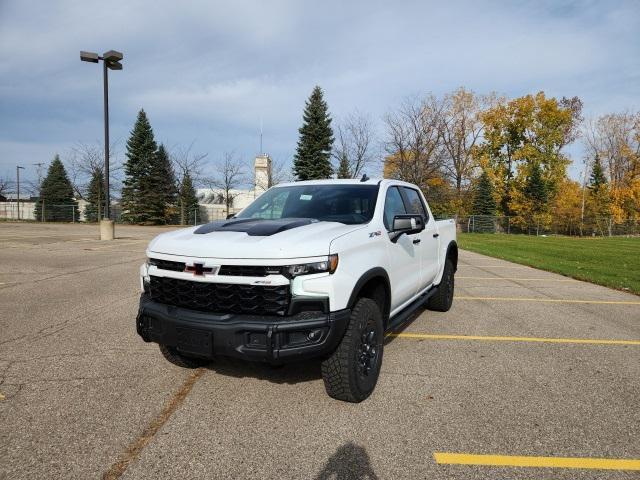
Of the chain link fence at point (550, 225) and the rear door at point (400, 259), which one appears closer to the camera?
the rear door at point (400, 259)

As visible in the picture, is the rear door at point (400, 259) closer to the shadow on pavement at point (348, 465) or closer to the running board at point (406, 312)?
the running board at point (406, 312)

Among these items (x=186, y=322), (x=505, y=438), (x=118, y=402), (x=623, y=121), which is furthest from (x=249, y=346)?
(x=623, y=121)

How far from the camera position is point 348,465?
2455 millimetres

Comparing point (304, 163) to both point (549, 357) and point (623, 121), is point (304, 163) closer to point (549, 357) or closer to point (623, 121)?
point (549, 357)

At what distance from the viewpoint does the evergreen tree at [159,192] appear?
4178 cm

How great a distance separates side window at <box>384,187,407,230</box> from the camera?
4104 millimetres

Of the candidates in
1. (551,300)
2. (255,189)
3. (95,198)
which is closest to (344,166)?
(255,189)

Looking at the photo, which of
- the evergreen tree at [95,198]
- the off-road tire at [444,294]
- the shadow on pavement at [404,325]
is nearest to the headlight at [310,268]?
the shadow on pavement at [404,325]

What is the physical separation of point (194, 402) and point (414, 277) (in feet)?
8.27

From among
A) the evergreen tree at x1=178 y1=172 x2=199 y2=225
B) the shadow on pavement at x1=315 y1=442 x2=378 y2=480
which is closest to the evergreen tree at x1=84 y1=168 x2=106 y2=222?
the evergreen tree at x1=178 y1=172 x2=199 y2=225

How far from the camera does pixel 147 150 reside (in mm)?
42344

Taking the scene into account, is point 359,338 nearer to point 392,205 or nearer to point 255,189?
point 392,205

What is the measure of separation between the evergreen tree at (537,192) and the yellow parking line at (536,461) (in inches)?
1860

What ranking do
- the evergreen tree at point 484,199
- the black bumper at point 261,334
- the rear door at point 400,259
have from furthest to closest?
the evergreen tree at point 484,199, the rear door at point 400,259, the black bumper at point 261,334
